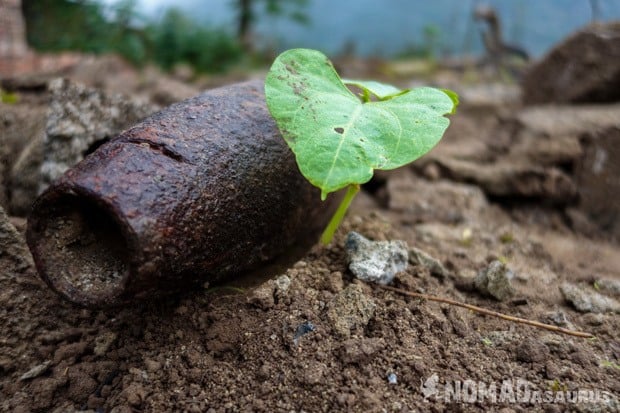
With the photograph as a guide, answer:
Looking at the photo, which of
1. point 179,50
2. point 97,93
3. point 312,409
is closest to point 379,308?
point 312,409

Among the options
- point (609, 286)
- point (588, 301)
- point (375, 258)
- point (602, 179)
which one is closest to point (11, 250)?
point (375, 258)

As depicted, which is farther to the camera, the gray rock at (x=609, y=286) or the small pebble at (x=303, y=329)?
the gray rock at (x=609, y=286)

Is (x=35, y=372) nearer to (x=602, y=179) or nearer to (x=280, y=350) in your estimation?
(x=280, y=350)

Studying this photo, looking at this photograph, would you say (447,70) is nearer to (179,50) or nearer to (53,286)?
(179,50)

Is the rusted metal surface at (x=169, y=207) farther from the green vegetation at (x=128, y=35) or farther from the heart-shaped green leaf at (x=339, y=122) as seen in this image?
the green vegetation at (x=128, y=35)

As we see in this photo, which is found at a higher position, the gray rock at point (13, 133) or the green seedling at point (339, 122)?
the green seedling at point (339, 122)

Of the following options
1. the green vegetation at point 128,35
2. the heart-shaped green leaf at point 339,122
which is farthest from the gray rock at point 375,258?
the green vegetation at point 128,35
